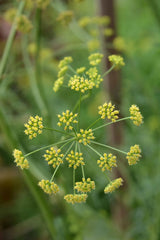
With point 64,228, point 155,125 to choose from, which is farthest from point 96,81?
point 155,125

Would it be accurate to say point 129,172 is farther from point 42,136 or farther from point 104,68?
point 42,136

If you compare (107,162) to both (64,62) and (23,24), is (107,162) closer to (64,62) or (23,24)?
(64,62)

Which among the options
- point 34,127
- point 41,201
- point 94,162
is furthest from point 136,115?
point 94,162

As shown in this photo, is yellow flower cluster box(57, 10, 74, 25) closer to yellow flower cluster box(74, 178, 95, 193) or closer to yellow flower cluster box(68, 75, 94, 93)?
yellow flower cluster box(68, 75, 94, 93)

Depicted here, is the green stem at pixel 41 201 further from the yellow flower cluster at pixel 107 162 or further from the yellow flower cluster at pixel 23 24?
the yellow flower cluster at pixel 23 24

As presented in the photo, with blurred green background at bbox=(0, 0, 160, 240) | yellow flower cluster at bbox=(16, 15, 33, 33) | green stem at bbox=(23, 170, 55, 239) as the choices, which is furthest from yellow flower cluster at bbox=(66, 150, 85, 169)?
yellow flower cluster at bbox=(16, 15, 33, 33)
